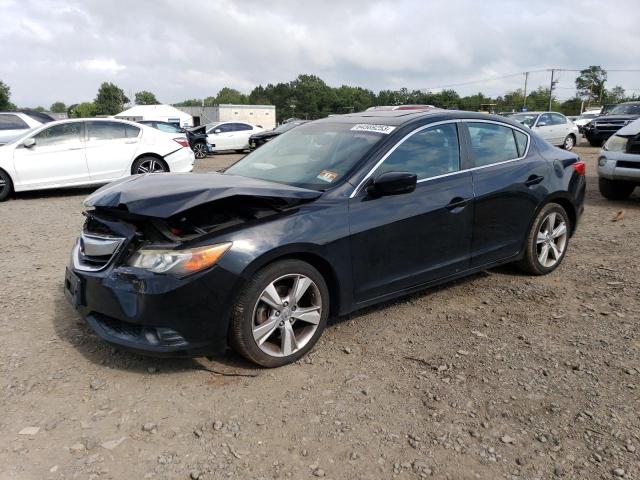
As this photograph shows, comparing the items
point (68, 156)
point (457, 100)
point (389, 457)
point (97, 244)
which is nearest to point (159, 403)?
point (97, 244)

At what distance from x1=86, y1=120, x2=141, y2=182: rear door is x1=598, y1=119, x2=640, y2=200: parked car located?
845 cm

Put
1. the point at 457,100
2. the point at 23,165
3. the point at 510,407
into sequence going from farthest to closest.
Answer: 1. the point at 457,100
2. the point at 23,165
3. the point at 510,407

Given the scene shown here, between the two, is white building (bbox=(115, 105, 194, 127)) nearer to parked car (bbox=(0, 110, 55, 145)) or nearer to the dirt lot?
parked car (bbox=(0, 110, 55, 145))

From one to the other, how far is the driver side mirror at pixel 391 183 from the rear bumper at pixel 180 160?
24.8 ft

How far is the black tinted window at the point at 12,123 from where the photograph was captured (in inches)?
487

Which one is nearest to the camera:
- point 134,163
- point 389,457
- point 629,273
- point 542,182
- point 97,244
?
point 389,457

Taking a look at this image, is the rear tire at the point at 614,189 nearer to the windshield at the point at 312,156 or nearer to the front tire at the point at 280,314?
the windshield at the point at 312,156

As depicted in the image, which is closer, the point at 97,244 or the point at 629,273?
the point at 97,244

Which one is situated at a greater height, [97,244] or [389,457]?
[97,244]

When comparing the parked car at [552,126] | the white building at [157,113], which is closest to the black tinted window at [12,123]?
the parked car at [552,126]

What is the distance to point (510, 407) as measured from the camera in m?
2.83

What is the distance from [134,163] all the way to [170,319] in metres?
7.92

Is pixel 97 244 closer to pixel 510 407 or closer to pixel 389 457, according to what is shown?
pixel 389 457

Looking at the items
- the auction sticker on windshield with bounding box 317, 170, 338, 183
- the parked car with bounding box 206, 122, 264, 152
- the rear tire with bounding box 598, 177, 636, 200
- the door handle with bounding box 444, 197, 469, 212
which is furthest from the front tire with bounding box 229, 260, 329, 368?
the parked car with bounding box 206, 122, 264, 152
